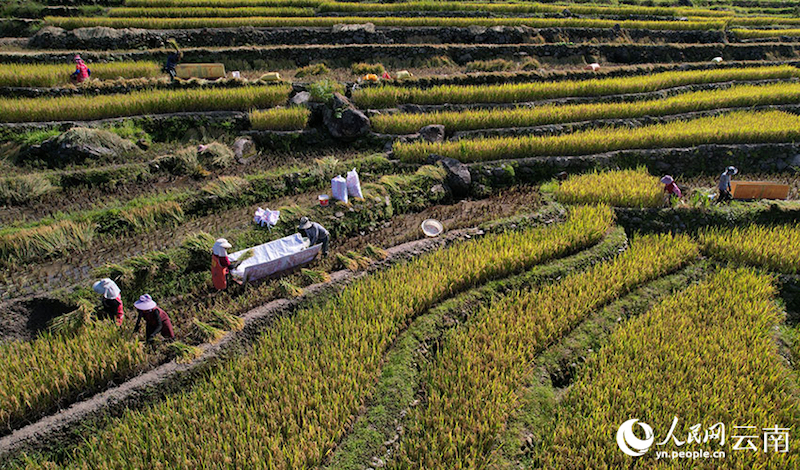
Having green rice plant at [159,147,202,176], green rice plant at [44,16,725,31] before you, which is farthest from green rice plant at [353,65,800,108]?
green rice plant at [44,16,725,31]

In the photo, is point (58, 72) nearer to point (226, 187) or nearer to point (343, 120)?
point (226, 187)

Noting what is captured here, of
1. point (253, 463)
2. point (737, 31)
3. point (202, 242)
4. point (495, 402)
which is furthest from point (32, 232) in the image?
point (737, 31)

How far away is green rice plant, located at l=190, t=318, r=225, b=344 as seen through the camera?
18.1 feet

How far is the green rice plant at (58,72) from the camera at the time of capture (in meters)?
12.1

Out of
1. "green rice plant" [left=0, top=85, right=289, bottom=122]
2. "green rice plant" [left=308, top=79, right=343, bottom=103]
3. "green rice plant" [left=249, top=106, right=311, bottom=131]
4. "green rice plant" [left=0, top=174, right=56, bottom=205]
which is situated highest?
"green rice plant" [left=308, top=79, right=343, bottom=103]

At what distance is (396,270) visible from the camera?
6934 mm

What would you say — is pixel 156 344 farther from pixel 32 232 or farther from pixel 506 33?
pixel 506 33

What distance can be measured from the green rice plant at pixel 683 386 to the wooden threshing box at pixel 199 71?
13.6m

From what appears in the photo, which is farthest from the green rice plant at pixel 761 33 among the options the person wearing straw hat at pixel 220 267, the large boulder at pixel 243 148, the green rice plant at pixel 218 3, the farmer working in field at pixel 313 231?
the person wearing straw hat at pixel 220 267

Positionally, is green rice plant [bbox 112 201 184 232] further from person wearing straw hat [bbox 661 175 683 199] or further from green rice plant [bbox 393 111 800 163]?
person wearing straw hat [bbox 661 175 683 199]

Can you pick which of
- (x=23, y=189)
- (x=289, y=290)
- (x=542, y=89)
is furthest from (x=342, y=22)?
(x=289, y=290)

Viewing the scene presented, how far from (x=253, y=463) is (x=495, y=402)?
2477 mm

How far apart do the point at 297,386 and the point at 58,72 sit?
516 inches

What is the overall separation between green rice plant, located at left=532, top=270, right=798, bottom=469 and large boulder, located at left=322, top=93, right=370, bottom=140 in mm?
8116
